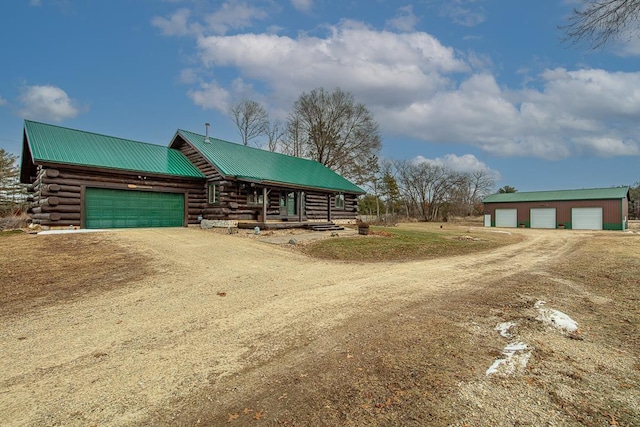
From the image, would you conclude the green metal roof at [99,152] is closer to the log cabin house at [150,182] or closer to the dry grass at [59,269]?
the log cabin house at [150,182]

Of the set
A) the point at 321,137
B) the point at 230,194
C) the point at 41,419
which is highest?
the point at 321,137

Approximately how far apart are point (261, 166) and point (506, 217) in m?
29.0

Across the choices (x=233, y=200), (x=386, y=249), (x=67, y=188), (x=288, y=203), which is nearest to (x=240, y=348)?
(x=386, y=249)

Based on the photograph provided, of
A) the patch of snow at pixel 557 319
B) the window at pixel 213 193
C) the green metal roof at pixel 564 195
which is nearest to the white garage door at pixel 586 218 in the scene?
the green metal roof at pixel 564 195

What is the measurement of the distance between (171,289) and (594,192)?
3978 centimetres

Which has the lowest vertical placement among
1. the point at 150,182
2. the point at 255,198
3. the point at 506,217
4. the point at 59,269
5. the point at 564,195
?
the point at 59,269

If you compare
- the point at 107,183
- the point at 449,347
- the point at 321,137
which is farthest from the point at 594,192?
the point at 107,183

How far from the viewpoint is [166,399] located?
290 cm

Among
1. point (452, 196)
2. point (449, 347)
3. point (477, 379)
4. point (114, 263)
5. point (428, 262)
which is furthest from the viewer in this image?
point (452, 196)

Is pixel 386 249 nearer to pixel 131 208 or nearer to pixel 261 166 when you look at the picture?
pixel 261 166

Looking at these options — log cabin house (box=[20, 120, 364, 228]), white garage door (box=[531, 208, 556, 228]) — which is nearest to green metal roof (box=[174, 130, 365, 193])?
log cabin house (box=[20, 120, 364, 228])

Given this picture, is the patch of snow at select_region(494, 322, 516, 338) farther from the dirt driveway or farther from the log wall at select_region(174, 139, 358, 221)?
→ the log wall at select_region(174, 139, 358, 221)

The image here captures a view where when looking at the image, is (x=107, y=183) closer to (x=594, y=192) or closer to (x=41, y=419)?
(x=41, y=419)

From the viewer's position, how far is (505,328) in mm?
4609
